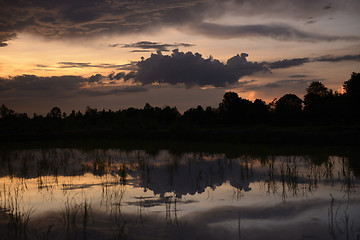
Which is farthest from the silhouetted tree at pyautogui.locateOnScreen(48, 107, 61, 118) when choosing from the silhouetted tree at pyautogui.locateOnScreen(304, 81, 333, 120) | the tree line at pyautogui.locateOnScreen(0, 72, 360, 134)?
the silhouetted tree at pyautogui.locateOnScreen(304, 81, 333, 120)

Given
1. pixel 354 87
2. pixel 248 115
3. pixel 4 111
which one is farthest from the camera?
pixel 4 111

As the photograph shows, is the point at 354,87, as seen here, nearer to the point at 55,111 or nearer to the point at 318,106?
the point at 318,106

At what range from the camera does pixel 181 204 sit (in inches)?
318

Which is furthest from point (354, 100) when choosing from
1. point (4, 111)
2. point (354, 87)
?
point (4, 111)

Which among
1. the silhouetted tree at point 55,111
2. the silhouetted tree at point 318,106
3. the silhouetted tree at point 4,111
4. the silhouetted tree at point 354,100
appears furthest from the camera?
the silhouetted tree at point 55,111

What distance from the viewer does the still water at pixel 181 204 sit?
241 inches

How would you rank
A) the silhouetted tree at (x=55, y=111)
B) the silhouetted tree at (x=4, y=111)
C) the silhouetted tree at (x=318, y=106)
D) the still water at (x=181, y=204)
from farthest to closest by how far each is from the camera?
the silhouetted tree at (x=55, y=111), the silhouetted tree at (x=4, y=111), the silhouetted tree at (x=318, y=106), the still water at (x=181, y=204)

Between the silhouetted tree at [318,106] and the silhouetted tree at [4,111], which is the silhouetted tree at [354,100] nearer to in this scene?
the silhouetted tree at [318,106]

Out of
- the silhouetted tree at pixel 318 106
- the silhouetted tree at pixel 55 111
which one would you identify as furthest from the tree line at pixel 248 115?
the silhouetted tree at pixel 55 111

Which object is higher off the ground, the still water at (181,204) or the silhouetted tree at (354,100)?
the silhouetted tree at (354,100)

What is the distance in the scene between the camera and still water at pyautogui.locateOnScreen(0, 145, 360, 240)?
20.1 feet

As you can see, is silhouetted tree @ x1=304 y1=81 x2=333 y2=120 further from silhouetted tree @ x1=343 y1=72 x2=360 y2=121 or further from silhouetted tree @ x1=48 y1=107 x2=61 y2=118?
silhouetted tree @ x1=48 y1=107 x2=61 y2=118

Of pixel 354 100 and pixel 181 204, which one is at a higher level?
pixel 354 100

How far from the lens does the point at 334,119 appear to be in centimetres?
4250
